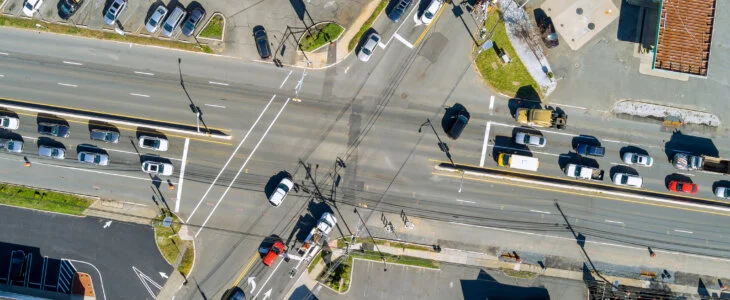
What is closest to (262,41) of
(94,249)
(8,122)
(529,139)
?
(8,122)

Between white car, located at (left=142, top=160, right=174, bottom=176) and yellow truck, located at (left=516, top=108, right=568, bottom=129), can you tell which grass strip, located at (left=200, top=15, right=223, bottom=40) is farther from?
yellow truck, located at (left=516, top=108, right=568, bottom=129)

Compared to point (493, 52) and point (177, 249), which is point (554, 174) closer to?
point (493, 52)

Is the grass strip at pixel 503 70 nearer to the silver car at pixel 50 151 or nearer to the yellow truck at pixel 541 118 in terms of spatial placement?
the yellow truck at pixel 541 118

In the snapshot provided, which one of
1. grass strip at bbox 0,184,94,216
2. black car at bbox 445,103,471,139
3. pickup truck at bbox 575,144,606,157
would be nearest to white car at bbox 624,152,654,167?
pickup truck at bbox 575,144,606,157

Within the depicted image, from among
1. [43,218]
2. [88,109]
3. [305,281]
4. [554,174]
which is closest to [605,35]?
[554,174]

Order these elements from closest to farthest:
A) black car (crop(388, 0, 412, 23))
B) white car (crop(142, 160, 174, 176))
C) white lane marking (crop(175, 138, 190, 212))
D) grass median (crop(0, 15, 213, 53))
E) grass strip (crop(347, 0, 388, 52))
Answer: white car (crop(142, 160, 174, 176)), black car (crop(388, 0, 412, 23)), grass median (crop(0, 15, 213, 53)), grass strip (crop(347, 0, 388, 52)), white lane marking (crop(175, 138, 190, 212))
